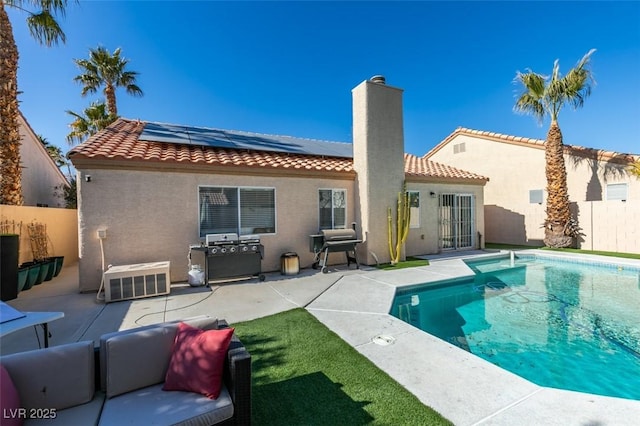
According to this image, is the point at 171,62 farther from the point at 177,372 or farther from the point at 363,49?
the point at 177,372

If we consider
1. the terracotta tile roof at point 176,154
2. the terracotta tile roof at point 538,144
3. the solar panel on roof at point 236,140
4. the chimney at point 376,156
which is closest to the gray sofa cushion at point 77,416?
the terracotta tile roof at point 176,154

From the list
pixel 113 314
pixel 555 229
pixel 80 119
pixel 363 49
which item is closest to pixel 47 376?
pixel 113 314

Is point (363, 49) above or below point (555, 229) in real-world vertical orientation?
above

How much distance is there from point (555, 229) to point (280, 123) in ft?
62.2

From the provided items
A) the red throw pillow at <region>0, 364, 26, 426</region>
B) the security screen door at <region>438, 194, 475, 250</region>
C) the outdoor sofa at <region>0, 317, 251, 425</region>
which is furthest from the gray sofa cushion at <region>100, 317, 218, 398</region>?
the security screen door at <region>438, 194, 475, 250</region>

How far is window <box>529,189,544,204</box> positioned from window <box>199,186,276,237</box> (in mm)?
15673

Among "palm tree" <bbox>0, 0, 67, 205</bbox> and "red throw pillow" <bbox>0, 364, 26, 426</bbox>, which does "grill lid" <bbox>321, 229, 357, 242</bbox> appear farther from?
"palm tree" <bbox>0, 0, 67, 205</bbox>

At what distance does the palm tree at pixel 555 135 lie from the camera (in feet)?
45.4

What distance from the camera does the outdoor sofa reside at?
2.36 meters

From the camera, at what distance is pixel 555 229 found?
14.5 meters

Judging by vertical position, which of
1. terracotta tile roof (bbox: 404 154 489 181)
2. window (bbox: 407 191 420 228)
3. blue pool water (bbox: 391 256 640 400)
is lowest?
blue pool water (bbox: 391 256 640 400)

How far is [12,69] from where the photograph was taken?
9766 millimetres

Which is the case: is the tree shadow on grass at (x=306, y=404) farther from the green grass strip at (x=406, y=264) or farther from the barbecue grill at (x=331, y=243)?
the green grass strip at (x=406, y=264)

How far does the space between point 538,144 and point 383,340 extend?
17.5 meters
